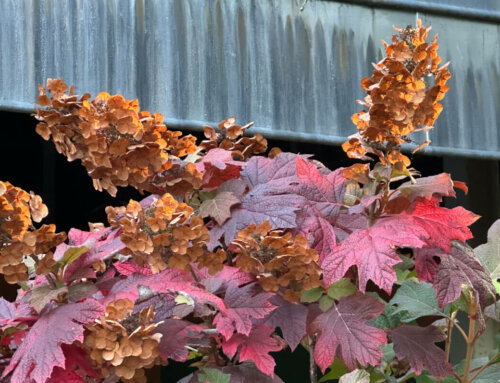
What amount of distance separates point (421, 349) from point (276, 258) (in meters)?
0.27

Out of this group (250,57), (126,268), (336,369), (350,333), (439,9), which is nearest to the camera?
(350,333)

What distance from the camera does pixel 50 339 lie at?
0.93 meters

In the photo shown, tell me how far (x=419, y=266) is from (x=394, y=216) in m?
0.10

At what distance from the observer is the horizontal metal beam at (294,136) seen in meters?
2.99

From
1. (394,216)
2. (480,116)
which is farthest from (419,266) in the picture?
(480,116)

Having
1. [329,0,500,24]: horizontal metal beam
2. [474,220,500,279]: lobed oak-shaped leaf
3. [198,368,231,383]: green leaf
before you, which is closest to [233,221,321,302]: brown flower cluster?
[198,368,231,383]: green leaf

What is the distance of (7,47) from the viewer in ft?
10.0

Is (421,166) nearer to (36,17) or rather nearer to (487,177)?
(487,177)

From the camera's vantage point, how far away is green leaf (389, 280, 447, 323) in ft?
3.89

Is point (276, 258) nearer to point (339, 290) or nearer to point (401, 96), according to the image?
point (339, 290)

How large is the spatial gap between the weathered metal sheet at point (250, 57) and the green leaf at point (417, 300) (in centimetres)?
211

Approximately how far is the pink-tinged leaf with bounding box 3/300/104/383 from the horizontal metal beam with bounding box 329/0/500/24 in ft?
9.73

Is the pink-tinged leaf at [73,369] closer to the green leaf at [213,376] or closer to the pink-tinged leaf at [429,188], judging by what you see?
the green leaf at [213,376]

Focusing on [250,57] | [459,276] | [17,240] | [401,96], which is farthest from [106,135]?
[250,57]
